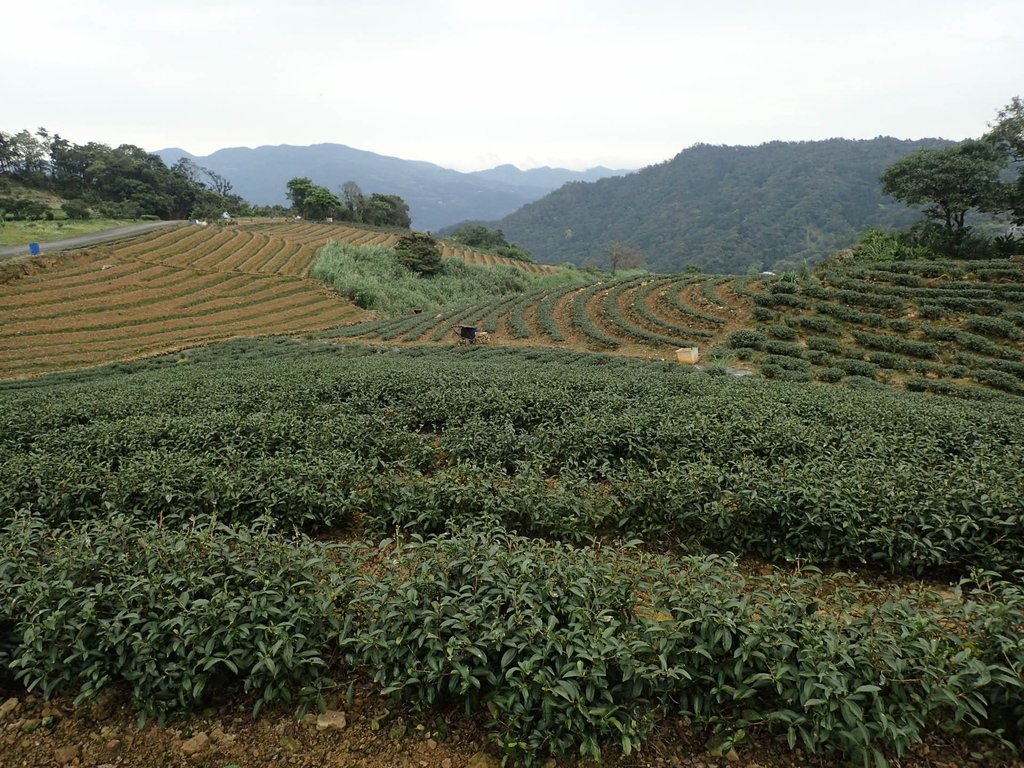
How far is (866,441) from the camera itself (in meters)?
6.98

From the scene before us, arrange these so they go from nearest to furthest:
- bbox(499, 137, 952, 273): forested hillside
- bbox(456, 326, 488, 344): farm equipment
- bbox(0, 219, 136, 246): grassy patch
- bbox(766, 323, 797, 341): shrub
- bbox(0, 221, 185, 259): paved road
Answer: bbox(766, 323, 797, 341): shrub
bbox(456, 326, 488, 344): farm equipment
bbox(0, 221, 185, 259): paved road
bbox(0, 219, 136, 246): grassy patch
bbox(499, 137, 952, 273): forested hillside

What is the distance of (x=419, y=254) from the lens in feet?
181

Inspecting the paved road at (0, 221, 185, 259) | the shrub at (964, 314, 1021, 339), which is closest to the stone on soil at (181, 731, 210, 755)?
the shrub at (964, 314, 1021, 339)

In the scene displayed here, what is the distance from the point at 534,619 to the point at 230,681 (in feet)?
7.35

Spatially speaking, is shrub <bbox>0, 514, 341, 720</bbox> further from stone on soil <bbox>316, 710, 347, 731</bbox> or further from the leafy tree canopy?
the leafy tree canopy

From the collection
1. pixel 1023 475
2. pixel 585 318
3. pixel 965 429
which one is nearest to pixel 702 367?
pixel 585 318

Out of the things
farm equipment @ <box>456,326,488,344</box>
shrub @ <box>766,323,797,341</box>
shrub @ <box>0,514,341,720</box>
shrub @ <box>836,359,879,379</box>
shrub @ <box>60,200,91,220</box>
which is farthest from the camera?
shrub @ <box>60,200,91,220</box>

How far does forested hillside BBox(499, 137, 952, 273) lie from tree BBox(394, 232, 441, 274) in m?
55.7

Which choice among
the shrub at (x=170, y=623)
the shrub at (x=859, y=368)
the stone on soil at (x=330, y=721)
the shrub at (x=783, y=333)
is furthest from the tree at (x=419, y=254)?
the stone on soil at (x=330, y=721)

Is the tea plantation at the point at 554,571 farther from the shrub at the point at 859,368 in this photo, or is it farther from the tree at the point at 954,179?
the tree at the point at 954,179

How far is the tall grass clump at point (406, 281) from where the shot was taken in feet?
146

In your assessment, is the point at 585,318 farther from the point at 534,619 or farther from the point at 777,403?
the point at 534,619

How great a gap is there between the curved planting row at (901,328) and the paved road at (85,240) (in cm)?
4943

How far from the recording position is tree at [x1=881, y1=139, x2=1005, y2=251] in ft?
89.7
